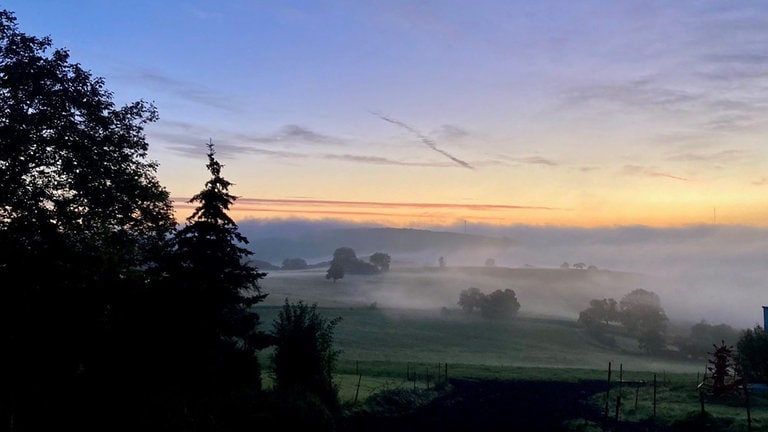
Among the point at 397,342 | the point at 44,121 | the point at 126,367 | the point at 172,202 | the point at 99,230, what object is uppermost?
the point at 44,121

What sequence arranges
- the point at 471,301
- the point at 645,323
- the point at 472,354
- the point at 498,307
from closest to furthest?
the point at 472,354, the point at 645,323, the point at 498,307, the point at 471,301

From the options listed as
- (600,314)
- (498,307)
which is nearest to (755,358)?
(600,314)

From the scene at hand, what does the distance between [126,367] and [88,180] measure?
8858mm

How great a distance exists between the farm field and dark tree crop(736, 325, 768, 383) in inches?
244

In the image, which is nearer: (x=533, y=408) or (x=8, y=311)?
(x=8, y=311)

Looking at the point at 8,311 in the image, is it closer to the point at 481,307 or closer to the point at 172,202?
the point at 172,202

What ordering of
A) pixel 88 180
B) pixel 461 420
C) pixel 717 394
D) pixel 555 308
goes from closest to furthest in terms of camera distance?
1. pixel 88 180
2. pixel 461 420
3. pixel 717 394
4. pixel 555 308

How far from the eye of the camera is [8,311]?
24.7 metres

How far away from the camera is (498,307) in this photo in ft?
461

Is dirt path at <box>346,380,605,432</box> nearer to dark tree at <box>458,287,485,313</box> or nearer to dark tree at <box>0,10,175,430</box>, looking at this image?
dark tree at <box>0,10,175,430</box>

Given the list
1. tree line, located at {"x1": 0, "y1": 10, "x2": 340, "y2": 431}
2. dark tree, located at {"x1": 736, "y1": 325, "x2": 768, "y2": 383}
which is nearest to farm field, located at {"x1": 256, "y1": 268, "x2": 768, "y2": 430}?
dark tree, located at {"x1": 736, "y1": 325, "x2": 768, "y2": 383}

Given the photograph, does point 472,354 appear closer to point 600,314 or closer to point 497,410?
point 497,410

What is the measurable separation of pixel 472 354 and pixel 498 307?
154 ft

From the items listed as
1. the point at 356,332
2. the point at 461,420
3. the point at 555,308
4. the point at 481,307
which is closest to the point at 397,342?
the point at 356,332
